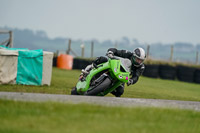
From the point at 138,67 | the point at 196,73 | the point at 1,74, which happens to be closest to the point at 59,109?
the point at 138,67

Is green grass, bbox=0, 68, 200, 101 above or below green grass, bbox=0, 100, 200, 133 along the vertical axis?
below

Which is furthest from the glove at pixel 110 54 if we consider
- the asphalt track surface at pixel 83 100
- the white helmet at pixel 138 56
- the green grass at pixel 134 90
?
the green grass at pixel 134 90

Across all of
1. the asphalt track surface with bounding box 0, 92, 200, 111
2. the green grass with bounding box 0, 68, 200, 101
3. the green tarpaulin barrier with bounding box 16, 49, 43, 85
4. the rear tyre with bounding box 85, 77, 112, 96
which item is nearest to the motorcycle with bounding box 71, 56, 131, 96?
the rear tyre with bounding box 85, 77, 112, 96

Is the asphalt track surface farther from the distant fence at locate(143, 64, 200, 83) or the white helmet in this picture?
the distant fence at locate(143, 64, 200, 83)

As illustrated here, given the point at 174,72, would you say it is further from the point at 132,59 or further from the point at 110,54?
the point at 110,54

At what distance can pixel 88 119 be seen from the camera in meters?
6.07

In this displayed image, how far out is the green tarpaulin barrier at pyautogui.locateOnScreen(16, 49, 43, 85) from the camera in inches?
556

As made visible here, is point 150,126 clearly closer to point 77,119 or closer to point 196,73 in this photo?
point 77,119

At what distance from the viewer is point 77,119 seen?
5.98 m

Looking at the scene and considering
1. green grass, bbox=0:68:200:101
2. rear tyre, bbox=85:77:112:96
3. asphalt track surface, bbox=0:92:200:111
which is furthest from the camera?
green grass, bbox=0:68:200:101

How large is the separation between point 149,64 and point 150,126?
73.8 feet

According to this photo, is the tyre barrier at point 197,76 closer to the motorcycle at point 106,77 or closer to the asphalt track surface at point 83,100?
the motorcycle at point 106,77

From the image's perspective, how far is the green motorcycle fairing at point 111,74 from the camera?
32.5 feet

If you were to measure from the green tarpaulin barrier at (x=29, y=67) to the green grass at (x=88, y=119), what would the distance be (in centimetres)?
704
